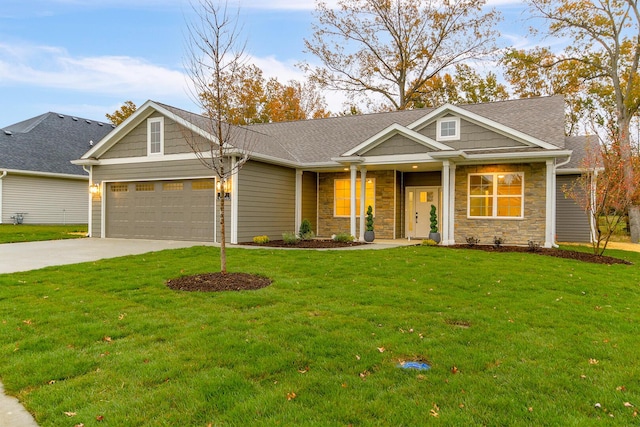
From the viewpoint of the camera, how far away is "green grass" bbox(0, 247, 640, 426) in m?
2.84

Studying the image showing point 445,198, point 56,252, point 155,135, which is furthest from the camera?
point 155,135

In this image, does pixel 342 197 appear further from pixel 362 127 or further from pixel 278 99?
pixel 278 99

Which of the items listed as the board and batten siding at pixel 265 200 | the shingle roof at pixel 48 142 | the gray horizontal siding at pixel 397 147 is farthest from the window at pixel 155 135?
the shingle roof at pixel 48 142

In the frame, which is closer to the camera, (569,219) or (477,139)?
(477,139)

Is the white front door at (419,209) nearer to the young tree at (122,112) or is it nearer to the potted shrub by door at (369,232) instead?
the potted shrub by door at (369,232)

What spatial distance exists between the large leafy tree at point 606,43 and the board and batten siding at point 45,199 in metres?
25.6

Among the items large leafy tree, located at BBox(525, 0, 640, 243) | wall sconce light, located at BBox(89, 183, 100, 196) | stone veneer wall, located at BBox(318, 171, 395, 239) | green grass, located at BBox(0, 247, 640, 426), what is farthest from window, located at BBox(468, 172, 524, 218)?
wall sconce light, located at BBox(89, 183, 100, 196)

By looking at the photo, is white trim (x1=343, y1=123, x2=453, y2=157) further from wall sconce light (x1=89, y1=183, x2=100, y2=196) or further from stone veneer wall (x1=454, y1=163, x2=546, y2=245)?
wall sconce light (x1=89, y1=183, x2=100, y2=196)

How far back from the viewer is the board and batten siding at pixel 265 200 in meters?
13.2

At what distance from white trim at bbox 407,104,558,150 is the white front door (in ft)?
8.22

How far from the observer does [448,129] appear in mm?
13984

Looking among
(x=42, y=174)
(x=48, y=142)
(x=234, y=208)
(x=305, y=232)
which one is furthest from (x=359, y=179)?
(x=48, y=142)

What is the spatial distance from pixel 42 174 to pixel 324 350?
2192cm

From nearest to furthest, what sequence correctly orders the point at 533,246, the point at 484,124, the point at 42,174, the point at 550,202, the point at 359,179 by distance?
the point at 533,246 → the point at 550,202 → the point at 484,124 → the point at 359,179 → the point at 42,174
